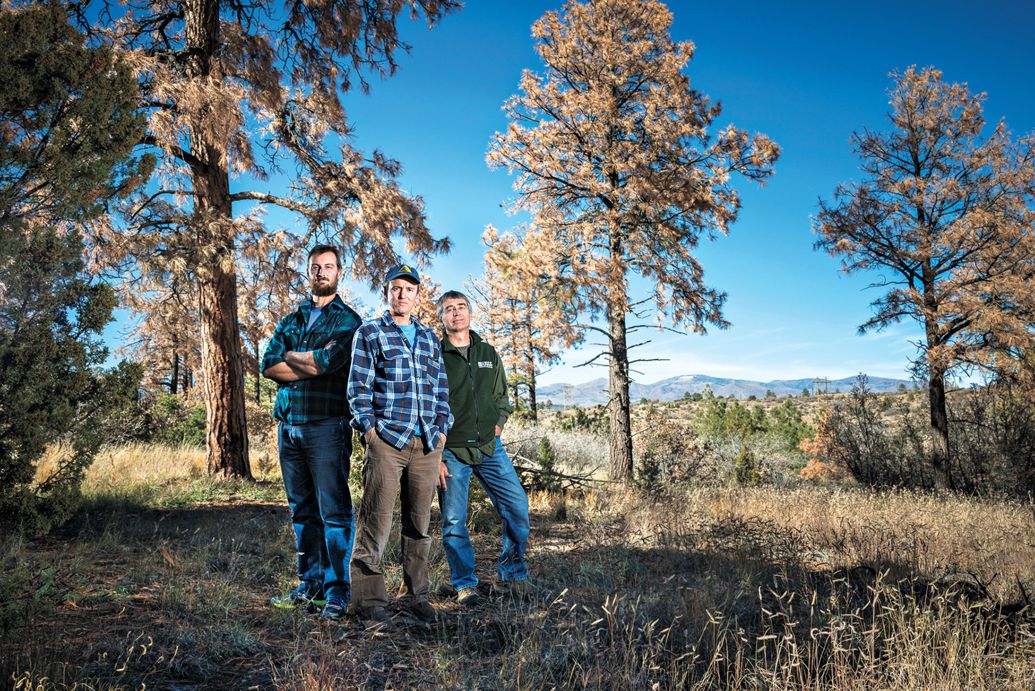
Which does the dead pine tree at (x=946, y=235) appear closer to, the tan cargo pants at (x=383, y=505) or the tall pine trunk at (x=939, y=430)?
the tall pine trunk at (x=939, y=430)

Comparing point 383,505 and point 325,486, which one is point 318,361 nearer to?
point 325,486

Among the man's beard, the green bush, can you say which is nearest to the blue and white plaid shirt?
the man's beard

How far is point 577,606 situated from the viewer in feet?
13.0

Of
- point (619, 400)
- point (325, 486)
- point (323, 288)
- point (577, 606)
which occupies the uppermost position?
point (323, 288)

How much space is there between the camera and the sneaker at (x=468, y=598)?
4102 mm

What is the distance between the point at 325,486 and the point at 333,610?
0.74m

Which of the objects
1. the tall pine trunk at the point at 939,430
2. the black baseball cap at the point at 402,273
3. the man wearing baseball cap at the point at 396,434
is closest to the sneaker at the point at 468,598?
the man wearing baseball cap at the point at 396,434

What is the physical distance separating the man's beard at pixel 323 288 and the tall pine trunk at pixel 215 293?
6029 millimetres

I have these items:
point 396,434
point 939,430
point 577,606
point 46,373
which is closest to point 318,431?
point 396,434

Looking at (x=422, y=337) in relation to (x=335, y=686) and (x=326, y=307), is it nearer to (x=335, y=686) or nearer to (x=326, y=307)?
(x=326, y=307)

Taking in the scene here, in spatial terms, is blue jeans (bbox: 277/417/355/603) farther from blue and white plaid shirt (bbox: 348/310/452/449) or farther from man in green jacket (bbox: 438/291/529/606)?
man in green jacket (bbox: 438/291/529/606)

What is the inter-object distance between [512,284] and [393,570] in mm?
7268

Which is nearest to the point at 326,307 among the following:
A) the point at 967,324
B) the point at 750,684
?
the point at 750,684

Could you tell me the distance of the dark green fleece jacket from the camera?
4363 mm
